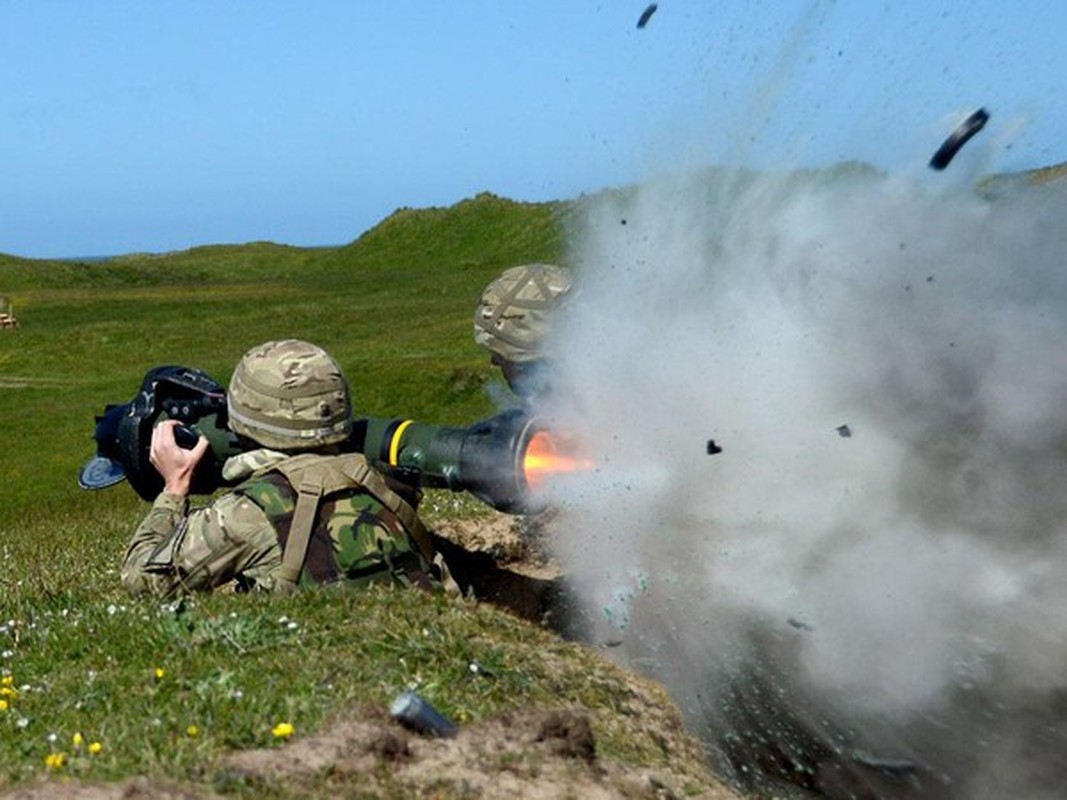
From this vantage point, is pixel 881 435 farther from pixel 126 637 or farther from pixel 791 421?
pixel 126 637

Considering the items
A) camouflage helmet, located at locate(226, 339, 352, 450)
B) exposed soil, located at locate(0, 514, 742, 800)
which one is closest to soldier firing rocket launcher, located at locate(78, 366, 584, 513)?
camouflage helmet, located at locate(226, 339, 352, 450)

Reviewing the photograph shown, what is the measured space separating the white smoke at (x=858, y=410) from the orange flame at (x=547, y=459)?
2.07ft

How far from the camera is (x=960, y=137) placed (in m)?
9.24

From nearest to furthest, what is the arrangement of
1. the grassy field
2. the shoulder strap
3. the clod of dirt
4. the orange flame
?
the grassy field, the clod of dirt, the shoulder strap, the orange flame

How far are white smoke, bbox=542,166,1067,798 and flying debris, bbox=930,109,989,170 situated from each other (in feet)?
1.04

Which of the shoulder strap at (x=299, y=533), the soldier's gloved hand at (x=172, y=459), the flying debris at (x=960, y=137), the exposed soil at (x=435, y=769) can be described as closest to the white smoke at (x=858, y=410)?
the flying debris at (x=960, y=137)

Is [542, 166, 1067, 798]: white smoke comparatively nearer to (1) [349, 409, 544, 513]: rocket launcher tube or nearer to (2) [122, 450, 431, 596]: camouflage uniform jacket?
(1) [349, 409, 544, 513]: rocket launcher tube

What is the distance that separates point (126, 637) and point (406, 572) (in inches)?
64.9

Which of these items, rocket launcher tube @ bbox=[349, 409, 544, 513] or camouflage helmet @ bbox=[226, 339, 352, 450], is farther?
rocket launcher tube @ bbox=[349, 409, 544, 513]

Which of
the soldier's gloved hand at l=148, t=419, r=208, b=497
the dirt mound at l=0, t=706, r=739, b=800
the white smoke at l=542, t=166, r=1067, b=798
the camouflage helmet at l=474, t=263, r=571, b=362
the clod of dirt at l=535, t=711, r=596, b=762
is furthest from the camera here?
the camouflage helmet at l=474, t=263, r=571, b=362

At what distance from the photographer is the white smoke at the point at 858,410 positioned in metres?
9.69

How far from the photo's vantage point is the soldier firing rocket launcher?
8.38 metres

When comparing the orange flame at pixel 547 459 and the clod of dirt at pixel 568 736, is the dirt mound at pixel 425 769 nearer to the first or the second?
the clod of dirt at pixel 568 736

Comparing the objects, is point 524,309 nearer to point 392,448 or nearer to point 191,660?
point 392,448
